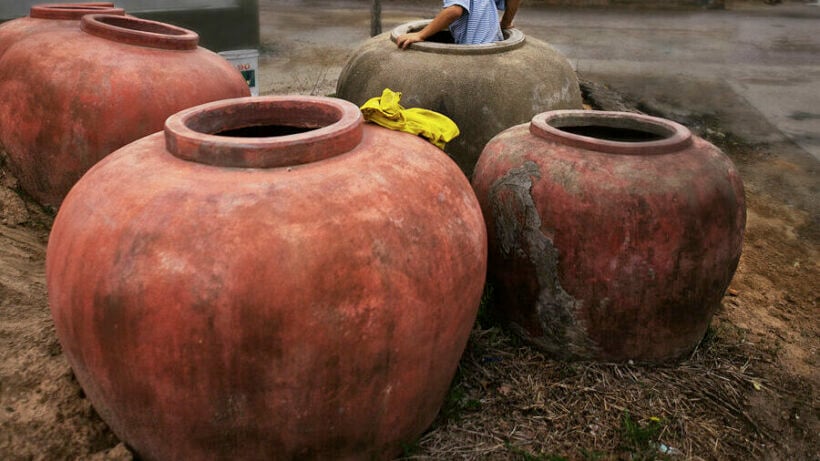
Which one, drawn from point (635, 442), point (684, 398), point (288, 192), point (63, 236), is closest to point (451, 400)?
point (635, 442)

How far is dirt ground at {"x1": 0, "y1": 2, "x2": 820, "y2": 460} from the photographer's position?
2295mm

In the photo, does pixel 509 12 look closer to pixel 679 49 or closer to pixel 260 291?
pixel 260 291

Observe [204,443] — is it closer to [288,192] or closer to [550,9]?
[288,192]

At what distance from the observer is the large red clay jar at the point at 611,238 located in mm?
2549

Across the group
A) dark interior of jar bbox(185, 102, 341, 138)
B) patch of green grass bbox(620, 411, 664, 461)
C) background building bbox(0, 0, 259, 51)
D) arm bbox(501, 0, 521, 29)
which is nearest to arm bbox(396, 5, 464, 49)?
arm bbox(501, 0, 521, 29)

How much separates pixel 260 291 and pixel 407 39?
2.88m

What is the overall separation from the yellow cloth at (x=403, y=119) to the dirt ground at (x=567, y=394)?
91cm

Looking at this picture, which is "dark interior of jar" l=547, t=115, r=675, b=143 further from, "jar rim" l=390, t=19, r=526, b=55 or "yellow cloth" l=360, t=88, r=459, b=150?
"jar rim" l=390, t=19, r=526, b=55

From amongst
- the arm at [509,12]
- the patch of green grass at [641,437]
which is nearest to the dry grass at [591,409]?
the patch of green grass at [641,437]

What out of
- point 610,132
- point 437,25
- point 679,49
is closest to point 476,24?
point 437,25

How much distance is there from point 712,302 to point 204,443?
201 centimetres

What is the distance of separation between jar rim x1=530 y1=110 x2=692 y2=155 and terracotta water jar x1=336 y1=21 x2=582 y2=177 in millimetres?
904

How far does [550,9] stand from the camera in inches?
563

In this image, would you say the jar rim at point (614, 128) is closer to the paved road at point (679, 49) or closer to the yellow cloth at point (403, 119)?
the yellow cloth at point (403, 119)
